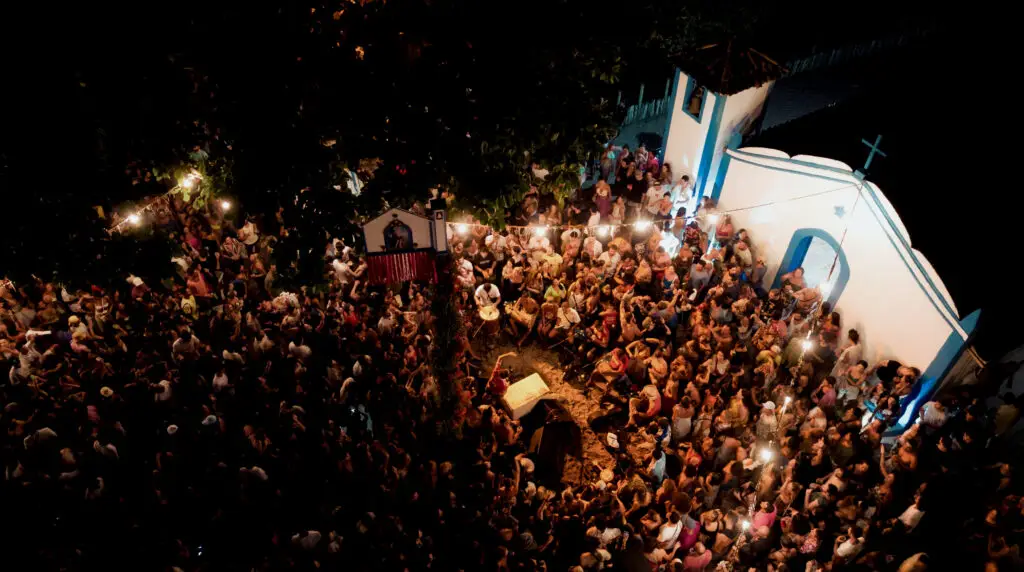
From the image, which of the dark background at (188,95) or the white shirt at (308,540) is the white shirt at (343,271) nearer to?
the dark background at (188,95)

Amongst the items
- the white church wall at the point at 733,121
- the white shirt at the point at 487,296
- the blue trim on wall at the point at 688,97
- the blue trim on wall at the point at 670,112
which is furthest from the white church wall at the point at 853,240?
the white shirt at the point at 487,296

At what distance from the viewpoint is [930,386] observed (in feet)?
30.8

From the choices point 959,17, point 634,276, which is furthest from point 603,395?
point 959,17

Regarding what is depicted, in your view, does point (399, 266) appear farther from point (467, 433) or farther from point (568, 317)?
point (568, 317)

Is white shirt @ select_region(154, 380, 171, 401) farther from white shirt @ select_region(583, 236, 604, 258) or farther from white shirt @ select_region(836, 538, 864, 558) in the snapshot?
white shirt @ select_region(836, 538, 864, 558)

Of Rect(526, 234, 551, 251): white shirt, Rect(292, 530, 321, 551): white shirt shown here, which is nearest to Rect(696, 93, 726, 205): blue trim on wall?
Rect(526, 234, 551, 251): white shirt

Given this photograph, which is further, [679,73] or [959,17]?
[959,17]

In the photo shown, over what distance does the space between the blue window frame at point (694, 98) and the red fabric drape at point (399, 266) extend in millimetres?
8203

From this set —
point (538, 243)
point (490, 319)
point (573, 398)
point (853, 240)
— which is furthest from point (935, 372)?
point (490, 319)

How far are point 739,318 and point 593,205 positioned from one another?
483 centimetres

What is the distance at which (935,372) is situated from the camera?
30.6ft

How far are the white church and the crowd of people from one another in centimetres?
66

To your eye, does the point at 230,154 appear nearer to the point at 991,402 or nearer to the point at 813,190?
the point at 813,190

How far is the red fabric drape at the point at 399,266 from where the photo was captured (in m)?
8.64
